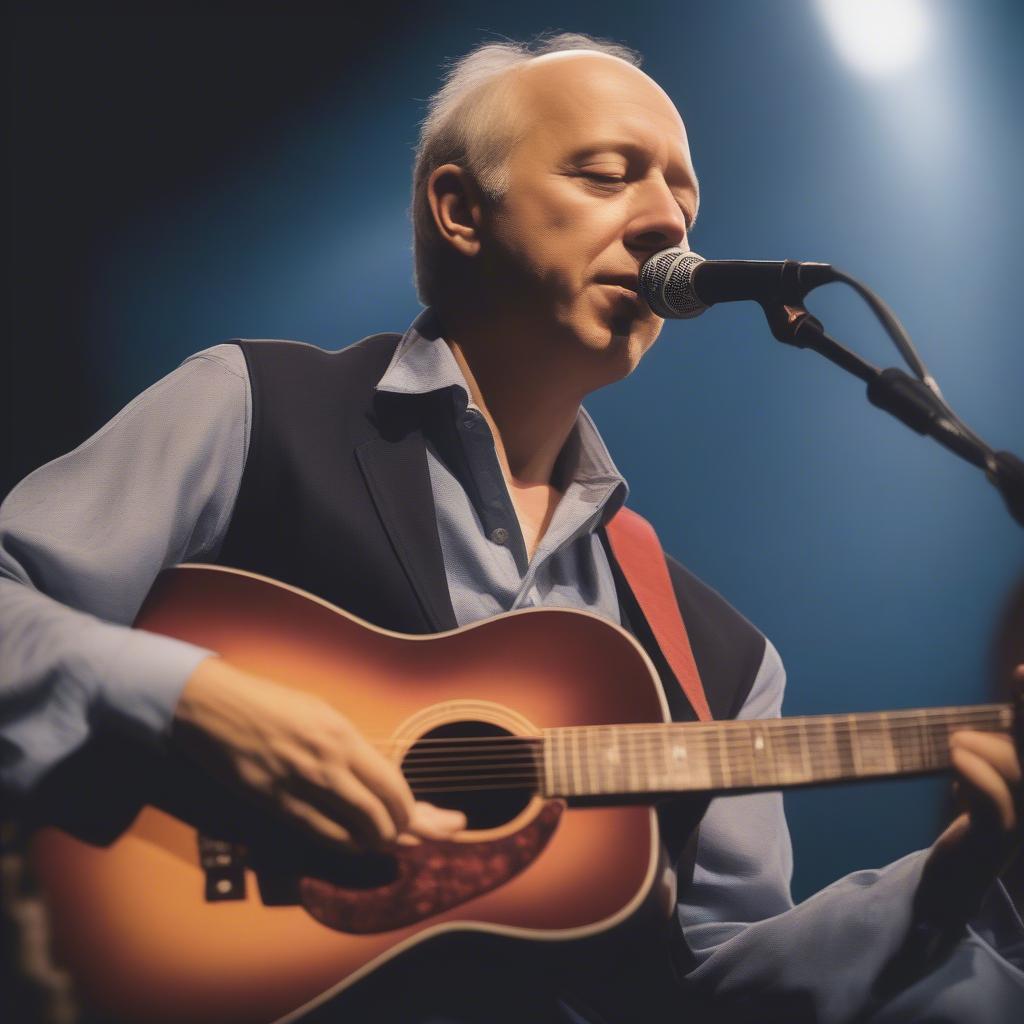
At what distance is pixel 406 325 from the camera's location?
205cm

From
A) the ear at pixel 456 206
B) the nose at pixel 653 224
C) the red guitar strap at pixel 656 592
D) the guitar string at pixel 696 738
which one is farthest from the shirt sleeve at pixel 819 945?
the ear at pixel 456 206

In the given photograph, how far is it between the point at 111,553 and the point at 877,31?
6.77 ft

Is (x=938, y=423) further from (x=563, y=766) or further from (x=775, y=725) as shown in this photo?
(x=563, y=766)

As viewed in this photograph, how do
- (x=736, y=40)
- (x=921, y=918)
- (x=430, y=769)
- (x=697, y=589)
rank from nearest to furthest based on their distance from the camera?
(x=430, y=769) < (x=921, y=918) < (x=697, y=589) < (x=736, y=40)

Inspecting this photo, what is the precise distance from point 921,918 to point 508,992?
63cm

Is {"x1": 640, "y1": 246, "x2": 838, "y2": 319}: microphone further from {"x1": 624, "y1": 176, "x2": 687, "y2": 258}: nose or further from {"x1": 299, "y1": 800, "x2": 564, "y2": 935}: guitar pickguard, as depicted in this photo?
{"x1": 299, "y1": 800, "x2": 564, "y2": 935}: guitar pickguard

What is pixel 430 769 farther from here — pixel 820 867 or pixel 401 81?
pixel 401 81

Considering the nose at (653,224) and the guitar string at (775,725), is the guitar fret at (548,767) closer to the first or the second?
the guitar string at (775,725)

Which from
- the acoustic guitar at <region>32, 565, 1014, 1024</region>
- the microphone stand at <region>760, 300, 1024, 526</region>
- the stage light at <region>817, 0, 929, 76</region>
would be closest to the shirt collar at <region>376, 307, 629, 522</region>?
the acoustic guitar at <region>32, 565, 1014, 1024</region>

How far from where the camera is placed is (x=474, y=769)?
4.03 ft

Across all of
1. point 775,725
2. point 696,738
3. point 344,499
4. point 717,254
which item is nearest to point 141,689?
point 344,499

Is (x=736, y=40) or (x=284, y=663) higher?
(x=736, y=40)

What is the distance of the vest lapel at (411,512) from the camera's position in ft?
4.78

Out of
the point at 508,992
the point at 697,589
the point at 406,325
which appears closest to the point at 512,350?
the point at 406,325
